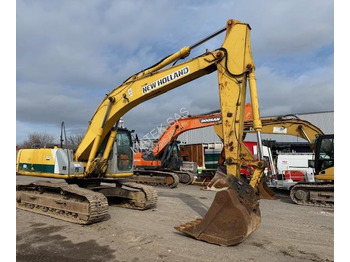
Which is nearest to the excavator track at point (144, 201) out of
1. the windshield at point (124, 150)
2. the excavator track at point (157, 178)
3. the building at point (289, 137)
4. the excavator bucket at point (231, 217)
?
the windshield at point (124, 150)

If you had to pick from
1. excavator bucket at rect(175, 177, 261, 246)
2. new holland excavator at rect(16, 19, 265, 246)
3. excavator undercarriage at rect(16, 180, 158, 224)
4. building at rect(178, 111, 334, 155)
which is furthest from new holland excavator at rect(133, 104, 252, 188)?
excavator bucket at rect(175, 177, 261, 246)

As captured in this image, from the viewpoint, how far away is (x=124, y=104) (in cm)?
802

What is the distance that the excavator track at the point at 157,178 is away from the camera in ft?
46.6

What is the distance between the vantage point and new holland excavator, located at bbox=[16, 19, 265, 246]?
17.6 ft

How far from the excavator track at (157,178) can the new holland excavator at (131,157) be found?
5398 millimetres

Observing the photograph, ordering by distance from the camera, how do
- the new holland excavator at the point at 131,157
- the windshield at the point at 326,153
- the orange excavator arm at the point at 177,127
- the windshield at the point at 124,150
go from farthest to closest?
the orange excavator arm at the point at 177,127 < the windshield at the point at 326,153 < the windshield at the point at 124,150 < the new holland excavator at the point at 131,157

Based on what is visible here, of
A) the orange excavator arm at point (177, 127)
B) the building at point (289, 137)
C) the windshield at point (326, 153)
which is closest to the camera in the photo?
the windshield at point (326, 153)

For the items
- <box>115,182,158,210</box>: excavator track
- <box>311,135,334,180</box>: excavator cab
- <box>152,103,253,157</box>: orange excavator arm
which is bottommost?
<box>115,182,158,210</box>: excavator track

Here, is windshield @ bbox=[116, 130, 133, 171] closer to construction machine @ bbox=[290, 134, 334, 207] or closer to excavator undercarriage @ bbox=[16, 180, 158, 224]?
excavator undercarriage @ bbox=[16, 180, 158, 224]

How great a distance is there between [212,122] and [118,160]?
720 cm

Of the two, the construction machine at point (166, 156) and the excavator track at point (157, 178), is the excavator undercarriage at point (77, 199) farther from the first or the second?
the construction machine at point (166, 156)

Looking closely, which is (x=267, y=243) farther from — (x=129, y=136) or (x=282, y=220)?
(x=129, y=136)

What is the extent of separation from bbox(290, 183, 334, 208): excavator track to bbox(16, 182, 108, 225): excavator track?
727 cm

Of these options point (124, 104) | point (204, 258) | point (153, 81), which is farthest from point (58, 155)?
point (204, 258)
